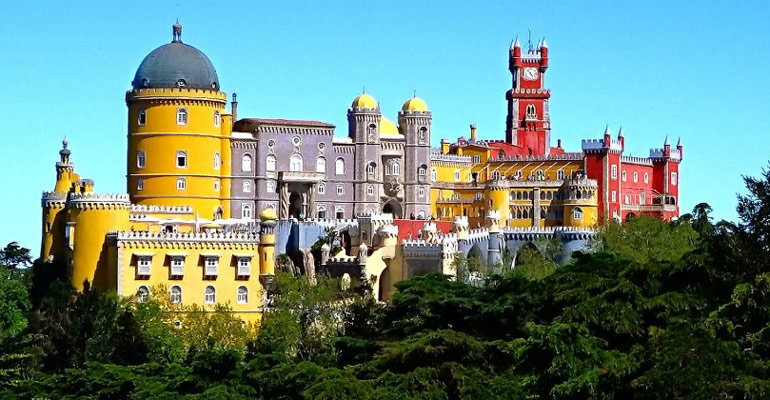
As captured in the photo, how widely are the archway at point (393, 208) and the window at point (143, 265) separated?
2690 cm

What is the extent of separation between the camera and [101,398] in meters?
48.0

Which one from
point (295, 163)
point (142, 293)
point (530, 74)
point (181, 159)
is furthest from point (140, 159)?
point (530, 74)

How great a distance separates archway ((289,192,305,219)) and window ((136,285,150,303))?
21.7 meters

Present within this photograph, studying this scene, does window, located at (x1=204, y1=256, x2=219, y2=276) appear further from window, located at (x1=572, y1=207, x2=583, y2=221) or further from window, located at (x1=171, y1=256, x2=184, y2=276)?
window, located at (x1=572, y1=207, x2=583, y2=221)

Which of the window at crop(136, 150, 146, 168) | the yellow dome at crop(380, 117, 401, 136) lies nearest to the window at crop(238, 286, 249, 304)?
the window at crop(136, 150, 146, 168)

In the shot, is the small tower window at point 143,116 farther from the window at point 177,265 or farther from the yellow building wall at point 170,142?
the window at point 177,265

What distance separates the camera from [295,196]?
8950cm

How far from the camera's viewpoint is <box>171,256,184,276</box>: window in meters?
69.0

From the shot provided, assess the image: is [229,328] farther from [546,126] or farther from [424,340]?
[546,126]

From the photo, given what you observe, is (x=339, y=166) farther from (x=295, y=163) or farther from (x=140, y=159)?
(x=140, y=159)

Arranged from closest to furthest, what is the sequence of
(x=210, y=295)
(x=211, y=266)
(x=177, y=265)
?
(x=177, y=265)
(x=210, y=295)
(x=211, y=266)

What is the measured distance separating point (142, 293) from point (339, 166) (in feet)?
81.1

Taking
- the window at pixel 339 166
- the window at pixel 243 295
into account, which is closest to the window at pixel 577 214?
the window at pixel 339 166

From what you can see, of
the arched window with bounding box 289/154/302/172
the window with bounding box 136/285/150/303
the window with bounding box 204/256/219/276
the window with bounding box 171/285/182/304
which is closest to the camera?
the window with bounding box 136/285/150/303
